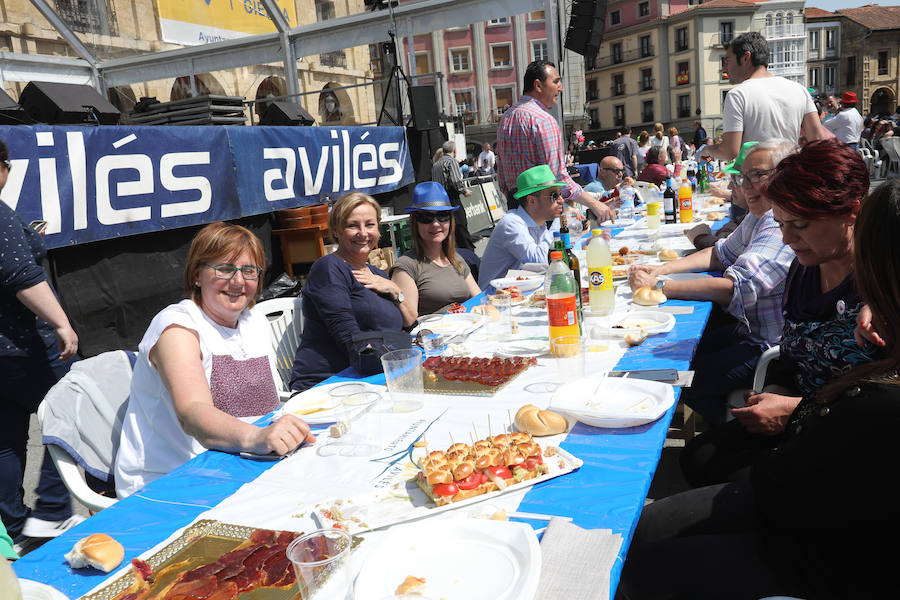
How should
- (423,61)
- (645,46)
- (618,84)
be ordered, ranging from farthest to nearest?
(618,84), (645,46), (423,61)

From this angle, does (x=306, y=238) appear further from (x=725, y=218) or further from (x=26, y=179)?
(x=725, y=218)

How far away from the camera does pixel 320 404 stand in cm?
198

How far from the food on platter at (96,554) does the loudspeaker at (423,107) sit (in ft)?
30.1

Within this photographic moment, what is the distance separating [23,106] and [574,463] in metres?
9.46

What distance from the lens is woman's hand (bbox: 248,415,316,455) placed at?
1667 mm

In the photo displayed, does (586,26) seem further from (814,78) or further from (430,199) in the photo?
(814,78)

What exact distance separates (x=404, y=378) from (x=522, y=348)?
28.6 inches

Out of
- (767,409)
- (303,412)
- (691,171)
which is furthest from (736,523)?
(691,171)

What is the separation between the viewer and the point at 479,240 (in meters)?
11.6

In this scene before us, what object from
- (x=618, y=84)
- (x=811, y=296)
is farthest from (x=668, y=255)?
(x=618, y=84)

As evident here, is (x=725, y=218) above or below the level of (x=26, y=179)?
below

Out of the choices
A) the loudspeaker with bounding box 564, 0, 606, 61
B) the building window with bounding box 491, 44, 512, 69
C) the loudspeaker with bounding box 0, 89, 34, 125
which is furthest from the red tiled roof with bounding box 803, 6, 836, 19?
the loudspeaker with bounding box 0, 89, 34, 125

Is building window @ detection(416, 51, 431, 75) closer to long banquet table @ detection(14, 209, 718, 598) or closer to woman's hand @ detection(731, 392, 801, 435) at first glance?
woman's hand @ detection(731, 392, 801, 435)

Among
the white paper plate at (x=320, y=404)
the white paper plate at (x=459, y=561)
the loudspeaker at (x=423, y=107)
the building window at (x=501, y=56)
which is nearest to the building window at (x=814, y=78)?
the building window at (x=501, y=56)
